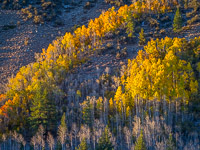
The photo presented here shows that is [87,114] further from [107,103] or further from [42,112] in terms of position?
[42,112]

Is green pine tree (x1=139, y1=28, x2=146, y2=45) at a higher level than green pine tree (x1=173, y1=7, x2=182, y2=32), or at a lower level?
lower

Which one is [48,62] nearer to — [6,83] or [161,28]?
[6,83]

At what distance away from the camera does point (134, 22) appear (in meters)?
74.4

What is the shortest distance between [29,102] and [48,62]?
12.5 metres

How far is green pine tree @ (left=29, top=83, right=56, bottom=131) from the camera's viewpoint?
1873 inches

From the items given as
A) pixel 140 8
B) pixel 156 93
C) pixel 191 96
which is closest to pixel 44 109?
pixel 156 93

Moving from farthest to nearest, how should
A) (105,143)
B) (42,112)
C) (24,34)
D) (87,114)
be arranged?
(24,34)
(42,112)
(87,114)
(105,143)

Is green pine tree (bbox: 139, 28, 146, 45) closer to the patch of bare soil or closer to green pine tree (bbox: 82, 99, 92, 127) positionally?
the patch of bare soil

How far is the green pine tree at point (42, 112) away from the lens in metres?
47.6

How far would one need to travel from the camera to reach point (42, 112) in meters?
48.3

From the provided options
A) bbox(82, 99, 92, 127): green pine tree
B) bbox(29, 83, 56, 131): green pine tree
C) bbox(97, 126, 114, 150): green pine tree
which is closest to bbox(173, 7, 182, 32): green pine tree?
bbox(82, 99, 92, 127): green pine tree

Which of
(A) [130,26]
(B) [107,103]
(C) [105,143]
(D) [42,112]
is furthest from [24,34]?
(C) [105,143]

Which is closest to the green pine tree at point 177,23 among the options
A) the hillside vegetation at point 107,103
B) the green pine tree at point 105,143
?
the hillside vegetation at point 107,103

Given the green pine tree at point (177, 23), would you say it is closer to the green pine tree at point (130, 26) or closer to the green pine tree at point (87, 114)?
the green pine tree at point (130, 26)
